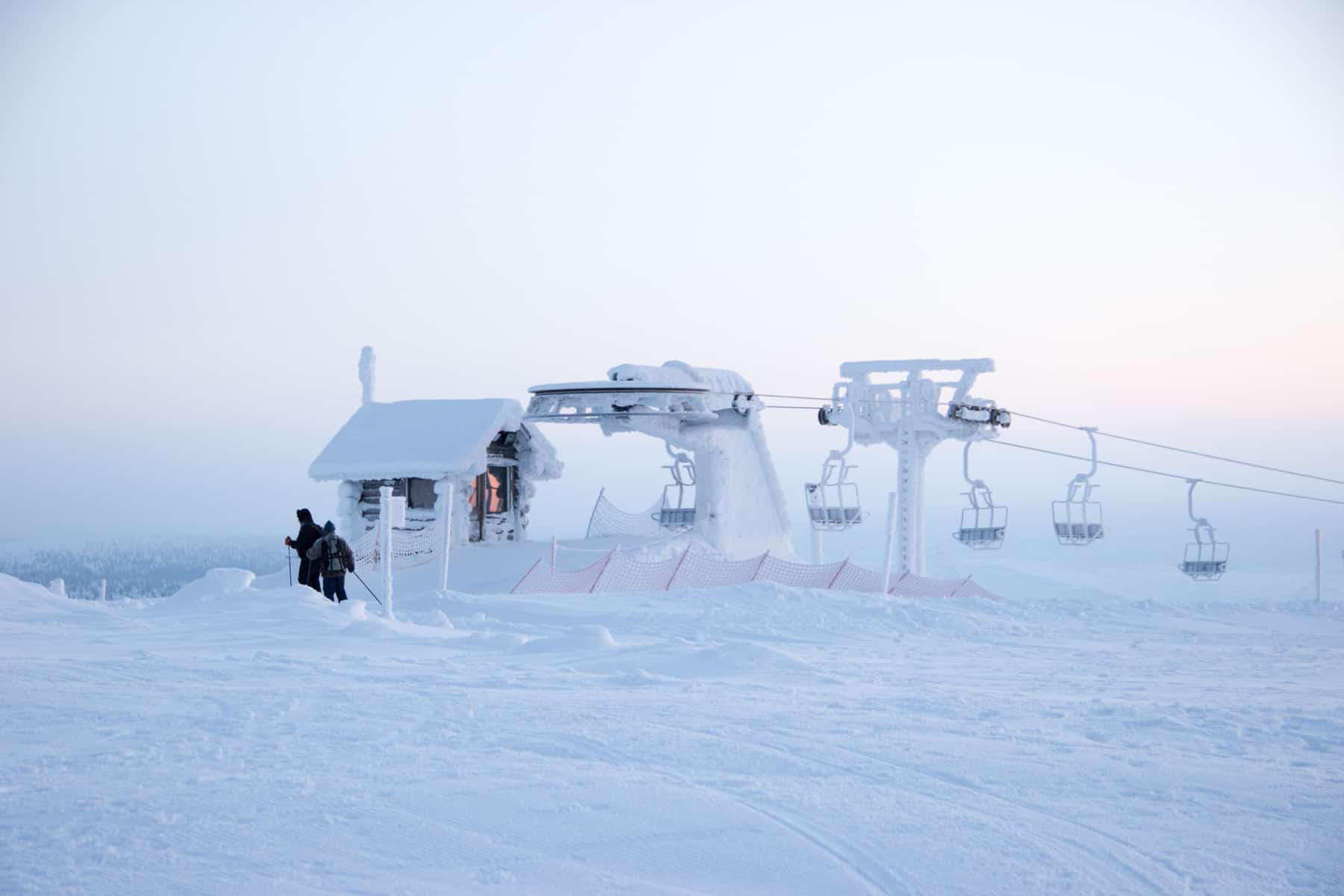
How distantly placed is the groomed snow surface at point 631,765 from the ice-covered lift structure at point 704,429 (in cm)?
1235

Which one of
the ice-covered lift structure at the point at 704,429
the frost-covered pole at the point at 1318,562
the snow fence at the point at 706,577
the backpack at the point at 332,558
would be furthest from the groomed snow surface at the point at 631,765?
the ice-covered lift structure at the point at 704,429

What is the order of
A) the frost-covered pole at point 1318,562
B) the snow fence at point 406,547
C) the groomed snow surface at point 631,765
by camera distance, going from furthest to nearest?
the snow fence at point 406,547 → the frost-covered pole at point 1318,562 → the groomed snow surface at point 631,765

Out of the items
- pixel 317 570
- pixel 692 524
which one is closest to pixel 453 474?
pixel 692 524

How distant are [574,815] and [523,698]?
3.13 meters

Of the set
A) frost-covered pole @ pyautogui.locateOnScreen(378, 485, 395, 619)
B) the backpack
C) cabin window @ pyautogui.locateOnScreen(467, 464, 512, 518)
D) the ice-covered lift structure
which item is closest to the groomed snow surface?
frost-covered pole @ pyautogui.locateOnScreen(378, 485, 395, 619)

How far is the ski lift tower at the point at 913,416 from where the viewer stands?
79.9 ft

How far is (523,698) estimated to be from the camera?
9219 mm

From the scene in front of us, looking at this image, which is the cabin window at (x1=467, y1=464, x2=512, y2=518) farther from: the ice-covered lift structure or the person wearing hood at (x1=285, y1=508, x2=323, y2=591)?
the person wearing hood at (x1=285, y1=508, x2=323, y2=591)

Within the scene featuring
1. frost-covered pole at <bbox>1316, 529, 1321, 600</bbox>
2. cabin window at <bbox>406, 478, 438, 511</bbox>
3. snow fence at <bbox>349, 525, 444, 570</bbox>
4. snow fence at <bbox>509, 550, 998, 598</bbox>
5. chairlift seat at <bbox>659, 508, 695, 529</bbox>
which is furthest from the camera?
cabin window at <bbox>406, 478, 438, 511</bbox>

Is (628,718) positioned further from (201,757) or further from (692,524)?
(692,524)

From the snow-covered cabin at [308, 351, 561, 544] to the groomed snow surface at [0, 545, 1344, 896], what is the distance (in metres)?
12.7

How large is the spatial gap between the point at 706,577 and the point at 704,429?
595cm

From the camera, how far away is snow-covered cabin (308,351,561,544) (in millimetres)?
25766

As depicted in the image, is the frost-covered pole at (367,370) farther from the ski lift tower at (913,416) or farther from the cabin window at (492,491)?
the ski lift tower at (913,416)
